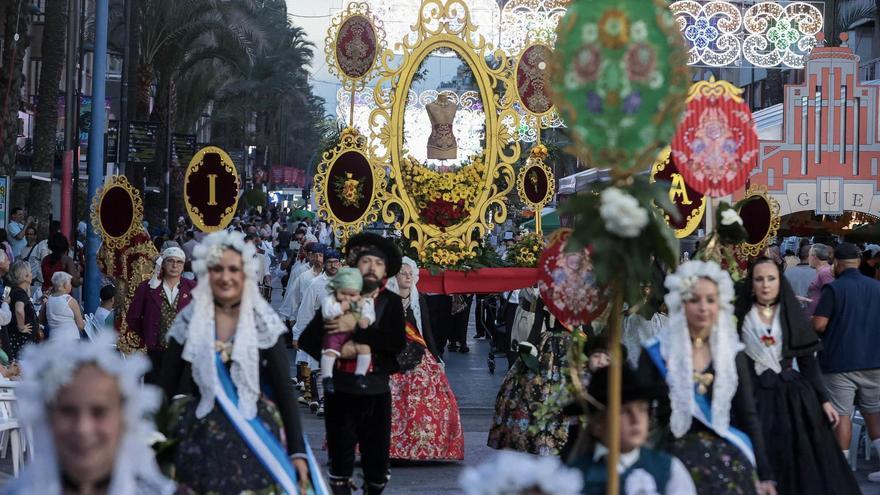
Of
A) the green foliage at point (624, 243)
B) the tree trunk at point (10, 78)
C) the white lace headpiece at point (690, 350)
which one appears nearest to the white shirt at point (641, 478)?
the green foliage at point (624, 243)

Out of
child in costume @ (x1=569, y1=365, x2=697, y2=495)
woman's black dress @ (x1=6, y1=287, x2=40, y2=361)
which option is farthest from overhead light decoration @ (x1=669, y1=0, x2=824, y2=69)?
child in costume @ (x1=569, y1=365, x2=697, y2=495)

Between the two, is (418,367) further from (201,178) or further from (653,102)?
(653,102)

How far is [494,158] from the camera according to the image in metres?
15.7

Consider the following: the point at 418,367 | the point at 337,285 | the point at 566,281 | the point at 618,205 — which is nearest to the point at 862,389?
the point at 566,281

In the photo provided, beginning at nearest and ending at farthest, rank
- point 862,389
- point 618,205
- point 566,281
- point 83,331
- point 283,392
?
point 618,205 < point 283,392 < point 566,281 < point 862,389 < point 83,331

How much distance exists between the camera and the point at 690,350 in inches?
262

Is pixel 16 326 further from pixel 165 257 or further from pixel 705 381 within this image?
pixel 705 381

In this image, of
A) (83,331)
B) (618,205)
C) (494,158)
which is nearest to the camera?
(618,205)

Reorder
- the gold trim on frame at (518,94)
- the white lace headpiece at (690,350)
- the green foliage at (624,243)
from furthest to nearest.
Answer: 1. the gold trim on frame at (518,94)
2. the white lace headpiece at (690,350)
3. the green foliage at (624,243)

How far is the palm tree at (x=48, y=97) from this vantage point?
25.9 metres

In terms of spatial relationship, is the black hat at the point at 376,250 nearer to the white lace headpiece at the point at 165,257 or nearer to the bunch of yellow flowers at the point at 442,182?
the white lace headpiece at the point at 165,257

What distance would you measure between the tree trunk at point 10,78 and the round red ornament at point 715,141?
14.9 metres

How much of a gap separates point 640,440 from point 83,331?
380 inches

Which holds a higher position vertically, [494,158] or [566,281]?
[494,158]
